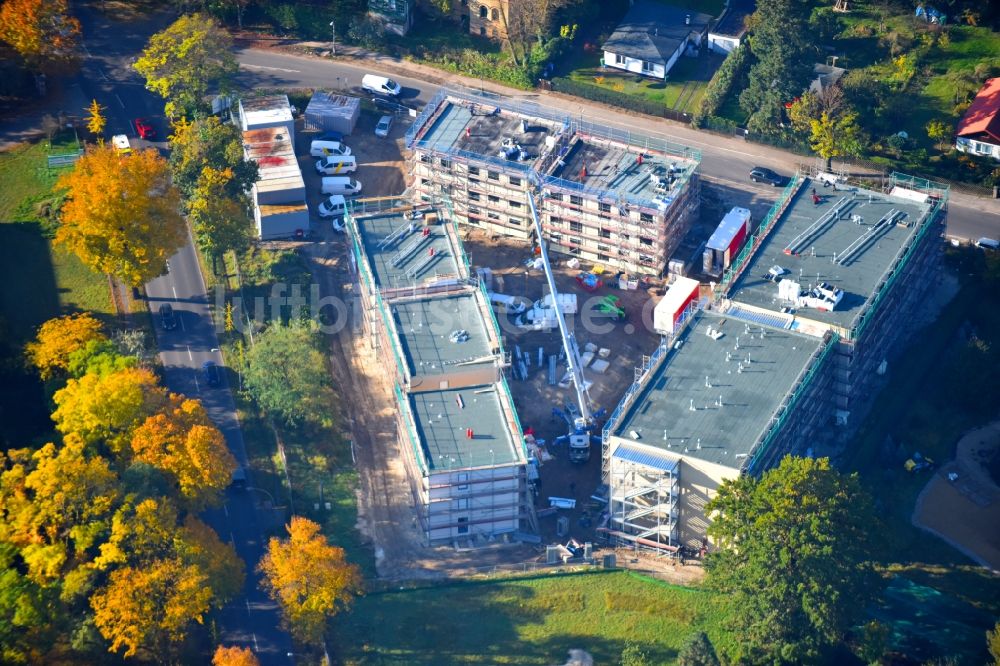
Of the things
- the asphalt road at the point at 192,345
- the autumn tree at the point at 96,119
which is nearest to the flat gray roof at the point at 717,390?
the asphalt road at the point at 192,345

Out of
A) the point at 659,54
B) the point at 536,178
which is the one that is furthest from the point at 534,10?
the point at 536,178

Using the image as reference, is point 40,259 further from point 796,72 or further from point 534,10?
point 796,72

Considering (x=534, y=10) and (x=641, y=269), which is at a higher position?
(x=534, y=10)

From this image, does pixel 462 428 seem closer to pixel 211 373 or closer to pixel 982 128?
pixel 211 373

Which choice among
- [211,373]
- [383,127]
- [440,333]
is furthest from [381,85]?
[440,333]

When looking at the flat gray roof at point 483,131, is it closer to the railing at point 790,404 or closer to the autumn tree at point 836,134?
Result: the autumn tree at point 836,134
